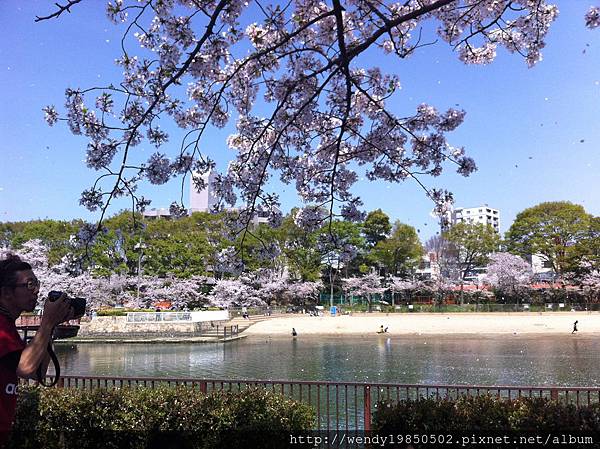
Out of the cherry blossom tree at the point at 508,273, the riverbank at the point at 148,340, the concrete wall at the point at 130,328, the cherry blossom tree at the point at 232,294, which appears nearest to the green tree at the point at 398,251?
the cherry blossom tree at the point at 508,273

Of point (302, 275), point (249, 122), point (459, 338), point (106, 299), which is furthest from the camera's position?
point (302, 275)

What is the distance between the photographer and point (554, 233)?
5003 centimetres

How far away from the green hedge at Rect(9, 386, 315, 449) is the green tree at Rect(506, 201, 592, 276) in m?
50.3

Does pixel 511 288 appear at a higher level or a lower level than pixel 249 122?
lower

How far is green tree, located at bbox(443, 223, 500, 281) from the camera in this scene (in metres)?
53.1

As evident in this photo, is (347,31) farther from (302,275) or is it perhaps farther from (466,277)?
(466,277)

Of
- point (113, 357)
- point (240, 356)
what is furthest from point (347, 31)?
point (113, 357)

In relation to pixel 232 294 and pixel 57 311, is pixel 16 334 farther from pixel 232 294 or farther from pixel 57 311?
pixel 232 294

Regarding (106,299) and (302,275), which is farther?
(302,275)

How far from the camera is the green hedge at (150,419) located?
5.23 meters

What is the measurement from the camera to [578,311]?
4294 cm

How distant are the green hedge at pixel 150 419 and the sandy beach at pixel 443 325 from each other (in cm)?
2906

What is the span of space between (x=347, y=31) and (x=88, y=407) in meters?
5.72

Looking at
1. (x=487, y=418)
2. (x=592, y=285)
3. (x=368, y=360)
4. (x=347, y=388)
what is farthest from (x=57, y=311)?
(x=592, y=285)
